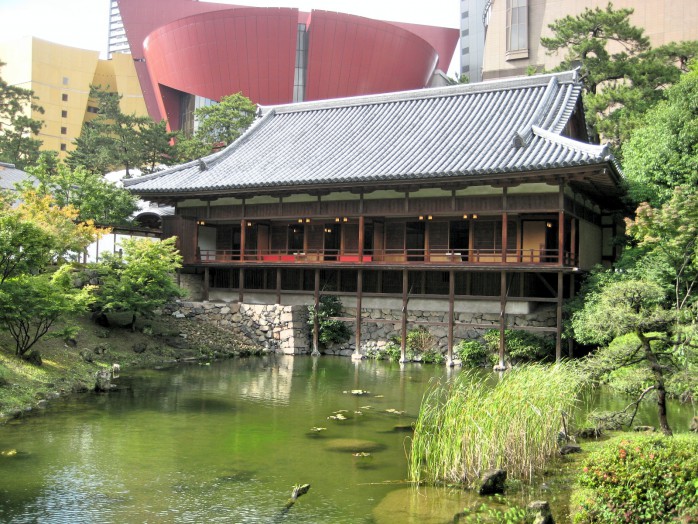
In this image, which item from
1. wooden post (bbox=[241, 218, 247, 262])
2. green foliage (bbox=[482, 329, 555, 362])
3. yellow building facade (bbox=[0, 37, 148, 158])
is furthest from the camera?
yellow building facade (bbox=[0, 37, 148, 158])

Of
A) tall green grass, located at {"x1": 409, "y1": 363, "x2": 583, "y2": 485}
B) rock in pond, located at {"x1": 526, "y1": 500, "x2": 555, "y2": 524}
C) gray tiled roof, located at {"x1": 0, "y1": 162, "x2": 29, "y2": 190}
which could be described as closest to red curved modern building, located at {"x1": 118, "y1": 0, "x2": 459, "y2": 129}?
gray tiled roof, located at {"x1": 0, "y1": 162, "x2": 29, "y2": 190}

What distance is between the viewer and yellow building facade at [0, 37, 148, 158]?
2699 inches

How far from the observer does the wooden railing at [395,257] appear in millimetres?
22688

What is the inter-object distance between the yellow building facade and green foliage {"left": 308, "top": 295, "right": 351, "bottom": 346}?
2019 inches

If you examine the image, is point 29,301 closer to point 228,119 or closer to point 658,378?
point 658,378

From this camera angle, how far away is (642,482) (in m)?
7.11


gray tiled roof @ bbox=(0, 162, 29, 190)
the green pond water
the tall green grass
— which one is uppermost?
gray tiled roof @ bbox=(0, 162, 29, 190)

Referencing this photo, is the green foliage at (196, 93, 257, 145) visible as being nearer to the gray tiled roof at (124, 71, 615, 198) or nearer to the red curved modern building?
the gray tiled roof at (124, 71, 615, 198)

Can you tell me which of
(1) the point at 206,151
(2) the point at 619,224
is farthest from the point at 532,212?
(1) the point at 206,151

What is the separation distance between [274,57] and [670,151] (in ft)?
128

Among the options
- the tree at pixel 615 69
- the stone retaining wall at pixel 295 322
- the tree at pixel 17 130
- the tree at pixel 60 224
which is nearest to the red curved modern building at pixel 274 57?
the tree at pixel 17 130

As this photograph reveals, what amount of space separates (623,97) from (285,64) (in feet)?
108

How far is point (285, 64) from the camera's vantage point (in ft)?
181

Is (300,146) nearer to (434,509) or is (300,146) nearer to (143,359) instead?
(143,359)
